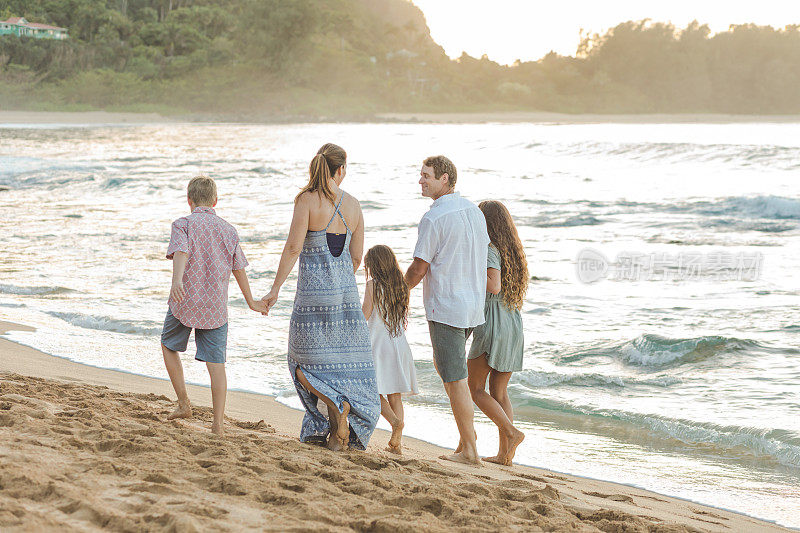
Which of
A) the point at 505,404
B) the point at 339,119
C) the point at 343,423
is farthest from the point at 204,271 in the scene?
the point at 339,119

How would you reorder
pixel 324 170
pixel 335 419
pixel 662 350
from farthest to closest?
pixel 662 350
pixel 335 419
pixel 324 170

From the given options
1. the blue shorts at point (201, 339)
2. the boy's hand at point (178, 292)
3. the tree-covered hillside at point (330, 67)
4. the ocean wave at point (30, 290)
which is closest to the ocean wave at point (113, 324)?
the ocean wave at point (30, 290)

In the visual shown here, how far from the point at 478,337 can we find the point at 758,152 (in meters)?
30.6

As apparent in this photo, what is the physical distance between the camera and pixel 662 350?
7383 millimetres

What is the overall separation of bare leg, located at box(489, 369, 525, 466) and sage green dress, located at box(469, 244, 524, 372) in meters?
0.12

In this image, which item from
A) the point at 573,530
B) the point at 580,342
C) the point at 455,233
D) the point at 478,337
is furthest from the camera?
the point at 580,342

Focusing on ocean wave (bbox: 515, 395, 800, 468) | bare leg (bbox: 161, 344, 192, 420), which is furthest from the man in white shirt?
ocean wave (bbox: 515, 395, 800, 468)

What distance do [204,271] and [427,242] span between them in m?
1.20

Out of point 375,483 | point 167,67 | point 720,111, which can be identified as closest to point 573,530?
point 375,483

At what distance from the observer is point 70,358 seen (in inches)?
253

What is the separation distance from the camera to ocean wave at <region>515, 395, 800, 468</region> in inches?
200

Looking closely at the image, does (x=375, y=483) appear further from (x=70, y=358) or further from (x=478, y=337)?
(x=70, y=358)

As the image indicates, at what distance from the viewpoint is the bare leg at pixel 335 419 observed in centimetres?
399

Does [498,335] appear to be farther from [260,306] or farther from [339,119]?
[339,119]
